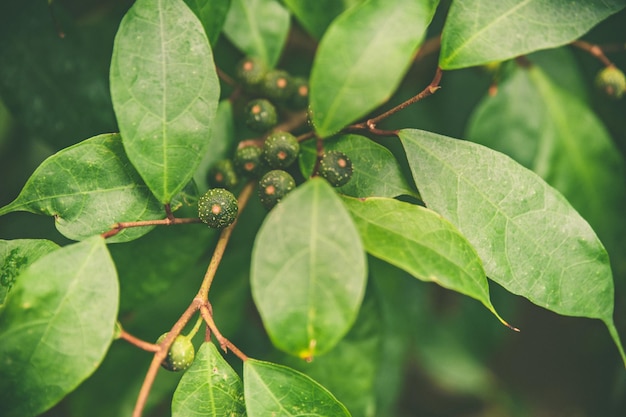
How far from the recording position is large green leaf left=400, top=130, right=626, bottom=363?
0.80 metres

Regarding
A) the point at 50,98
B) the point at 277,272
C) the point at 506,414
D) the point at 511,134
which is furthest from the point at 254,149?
the point at 506,414

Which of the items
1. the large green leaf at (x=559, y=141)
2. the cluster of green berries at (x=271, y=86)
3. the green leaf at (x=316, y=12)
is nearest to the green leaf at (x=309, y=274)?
the cluster of green berries at (x=271, y=86)

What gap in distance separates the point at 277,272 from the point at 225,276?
0.89 metres

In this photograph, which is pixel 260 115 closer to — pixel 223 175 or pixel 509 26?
pixel 223 175

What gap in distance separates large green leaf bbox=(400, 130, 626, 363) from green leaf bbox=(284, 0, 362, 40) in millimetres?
448

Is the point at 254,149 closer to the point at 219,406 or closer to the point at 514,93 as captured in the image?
the point at 219,406

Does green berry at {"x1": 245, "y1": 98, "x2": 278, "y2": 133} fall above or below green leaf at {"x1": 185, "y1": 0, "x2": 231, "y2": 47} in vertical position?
below

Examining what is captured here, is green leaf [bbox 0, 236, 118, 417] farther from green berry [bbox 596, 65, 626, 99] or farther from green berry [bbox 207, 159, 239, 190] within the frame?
green berry [bbox 596, 65, 626, 99]

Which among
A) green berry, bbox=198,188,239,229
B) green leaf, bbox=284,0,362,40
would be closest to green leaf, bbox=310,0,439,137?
green berry, bbox=198,188,239,229

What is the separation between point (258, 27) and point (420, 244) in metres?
0.67

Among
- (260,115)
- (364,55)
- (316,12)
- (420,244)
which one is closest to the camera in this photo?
(364,55)

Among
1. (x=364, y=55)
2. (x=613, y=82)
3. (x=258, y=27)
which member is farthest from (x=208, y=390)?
(x=613, y=82)

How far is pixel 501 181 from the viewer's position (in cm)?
82

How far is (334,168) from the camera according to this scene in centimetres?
78
